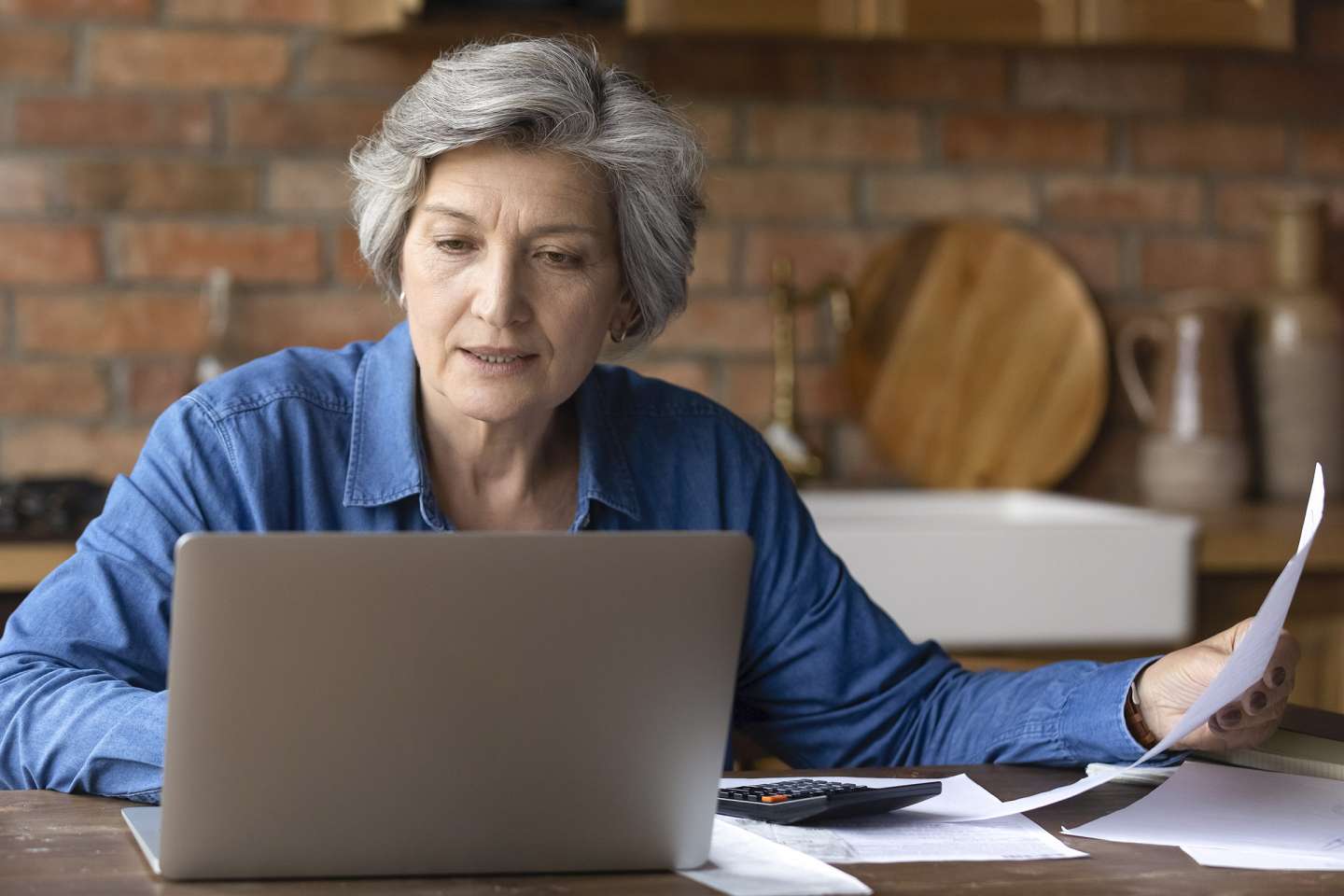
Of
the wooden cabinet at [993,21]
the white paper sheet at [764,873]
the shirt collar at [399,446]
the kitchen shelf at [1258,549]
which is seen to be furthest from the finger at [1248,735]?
the wooden cabinet at [993,21]

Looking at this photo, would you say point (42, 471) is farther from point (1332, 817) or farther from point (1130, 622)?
point (1332, 817)

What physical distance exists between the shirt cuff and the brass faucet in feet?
4.27

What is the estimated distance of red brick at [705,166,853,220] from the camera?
2.67 metres

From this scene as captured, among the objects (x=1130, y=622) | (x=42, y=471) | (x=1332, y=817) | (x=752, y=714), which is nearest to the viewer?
(x=1332, y=817)

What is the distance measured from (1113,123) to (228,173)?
1.47 metres

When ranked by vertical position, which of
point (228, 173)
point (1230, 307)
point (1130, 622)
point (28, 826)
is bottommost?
point (1130, 622)

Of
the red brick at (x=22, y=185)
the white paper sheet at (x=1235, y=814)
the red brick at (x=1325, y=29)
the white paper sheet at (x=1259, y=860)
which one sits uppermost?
the red brick at (x=1325, y=29)

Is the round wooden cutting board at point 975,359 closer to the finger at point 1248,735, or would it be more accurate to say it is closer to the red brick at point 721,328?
the red brick at point 721,328

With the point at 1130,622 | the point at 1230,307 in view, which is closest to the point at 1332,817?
the point at 1130,622

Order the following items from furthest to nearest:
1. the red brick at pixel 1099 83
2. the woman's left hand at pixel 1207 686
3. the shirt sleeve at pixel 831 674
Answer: the red brick at pixel 1099 83
the shirt sleeve at pixel 831 674
the woman's left hand at pixel 1207 686

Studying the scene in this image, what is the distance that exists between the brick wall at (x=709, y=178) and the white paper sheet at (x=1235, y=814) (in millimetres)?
1557

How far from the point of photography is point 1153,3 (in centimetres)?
252

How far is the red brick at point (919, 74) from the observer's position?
8.85 ft

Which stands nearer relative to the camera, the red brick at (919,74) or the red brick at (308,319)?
the red brick at (308,319)
